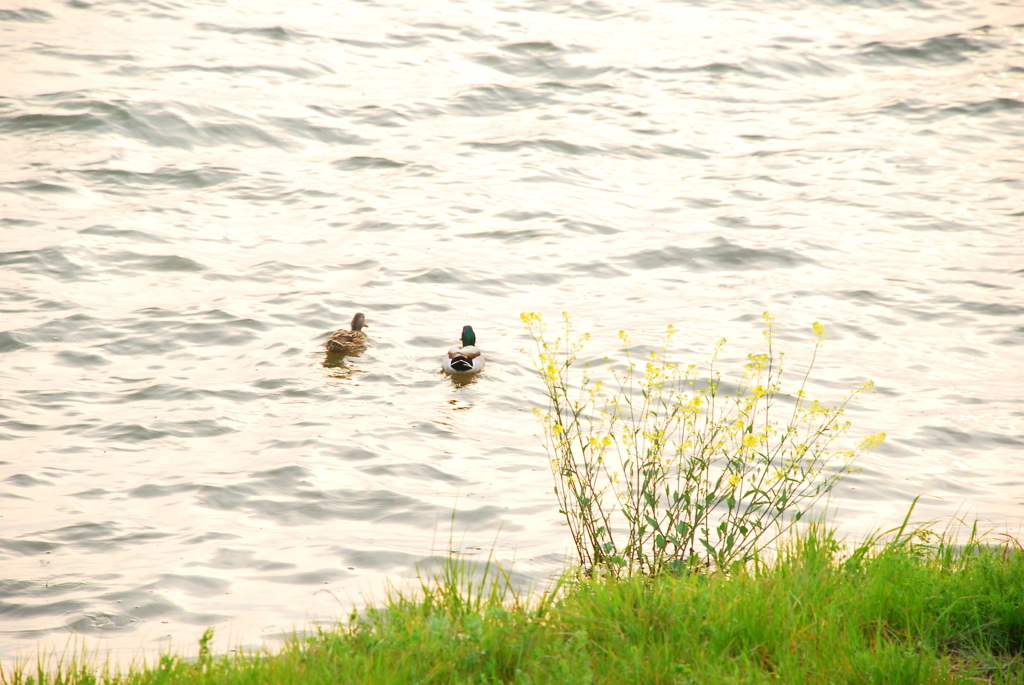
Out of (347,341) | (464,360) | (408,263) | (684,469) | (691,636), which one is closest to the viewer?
(691,636)

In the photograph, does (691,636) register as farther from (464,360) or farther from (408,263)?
(408,263)

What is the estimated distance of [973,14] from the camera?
26.5 meters

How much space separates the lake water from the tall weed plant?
17.9 inches

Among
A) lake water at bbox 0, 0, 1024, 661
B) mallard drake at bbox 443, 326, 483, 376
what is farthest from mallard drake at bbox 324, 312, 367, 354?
mallard drake at bbox 443, 326, 483, 376

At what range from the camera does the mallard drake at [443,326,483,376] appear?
403 inches

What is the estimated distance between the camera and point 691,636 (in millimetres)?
4367

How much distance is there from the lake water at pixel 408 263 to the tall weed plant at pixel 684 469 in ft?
1.49

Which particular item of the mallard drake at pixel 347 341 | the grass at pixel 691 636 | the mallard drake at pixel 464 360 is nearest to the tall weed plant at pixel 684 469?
the grass at pixel 691 636

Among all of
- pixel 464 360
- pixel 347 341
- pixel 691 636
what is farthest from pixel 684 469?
pixel 347 341

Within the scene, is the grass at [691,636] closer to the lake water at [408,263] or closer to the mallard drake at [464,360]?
the lake water at [408,263]

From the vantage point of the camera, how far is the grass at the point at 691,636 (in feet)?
13.6

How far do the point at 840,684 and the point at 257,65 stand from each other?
19.2 metres

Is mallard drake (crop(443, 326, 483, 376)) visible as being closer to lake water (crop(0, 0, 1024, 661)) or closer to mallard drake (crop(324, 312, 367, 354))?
lake water (crop(0, 0, 1024, 661))

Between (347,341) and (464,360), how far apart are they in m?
1.28
